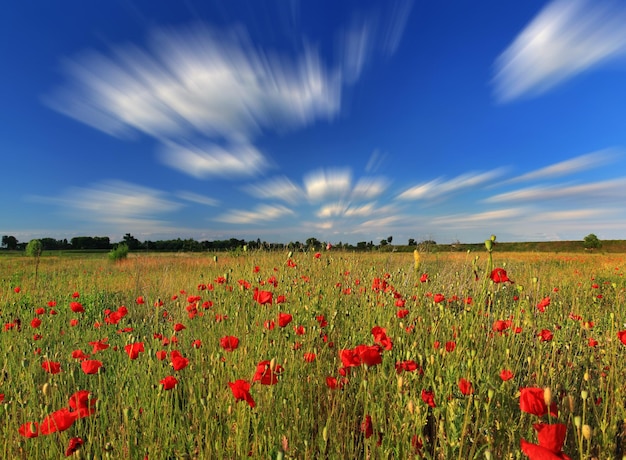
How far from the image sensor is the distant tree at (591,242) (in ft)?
143

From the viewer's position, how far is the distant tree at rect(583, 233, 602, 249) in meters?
43.5

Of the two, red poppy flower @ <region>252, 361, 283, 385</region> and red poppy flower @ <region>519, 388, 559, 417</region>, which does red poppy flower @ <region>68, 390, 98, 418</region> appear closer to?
red poppy flower @ <region>252, 361, 283, 385</region>

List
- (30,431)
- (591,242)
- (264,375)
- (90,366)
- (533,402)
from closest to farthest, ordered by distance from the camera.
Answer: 1. (533,402)
2. (30,431)
3. (264,375)
4. (90,366)
5. (591,242)

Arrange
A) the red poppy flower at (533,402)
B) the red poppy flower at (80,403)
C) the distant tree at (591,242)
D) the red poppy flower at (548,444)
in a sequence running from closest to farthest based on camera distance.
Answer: the red poppy flower at (548,444)
the red poppy flower at (533,402)
the red poppy flower at (80,403)
the distant tree at (591,242)

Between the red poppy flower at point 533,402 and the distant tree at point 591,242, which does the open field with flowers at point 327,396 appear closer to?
the red poppy flower at point 533,402

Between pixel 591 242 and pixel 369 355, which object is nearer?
→ pixel 369 355

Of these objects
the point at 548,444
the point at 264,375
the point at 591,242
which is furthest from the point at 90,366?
the point at 591,242


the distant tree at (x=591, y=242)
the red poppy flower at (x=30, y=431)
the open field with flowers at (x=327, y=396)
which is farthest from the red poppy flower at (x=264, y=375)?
the distant tree at (x=591, y=242)

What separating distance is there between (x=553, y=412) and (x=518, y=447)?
448mm

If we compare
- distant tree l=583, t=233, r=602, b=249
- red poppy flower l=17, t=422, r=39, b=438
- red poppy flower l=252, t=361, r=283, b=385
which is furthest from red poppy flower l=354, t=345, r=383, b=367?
distant tree l=583, t=233, r=602, b=249

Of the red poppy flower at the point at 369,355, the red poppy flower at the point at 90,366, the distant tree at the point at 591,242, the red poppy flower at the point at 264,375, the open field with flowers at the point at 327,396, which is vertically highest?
the distant tree at the point at 591,242

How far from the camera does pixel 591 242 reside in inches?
1735

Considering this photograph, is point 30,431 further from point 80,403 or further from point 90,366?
point 90,366

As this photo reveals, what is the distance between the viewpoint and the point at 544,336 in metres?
2.47
